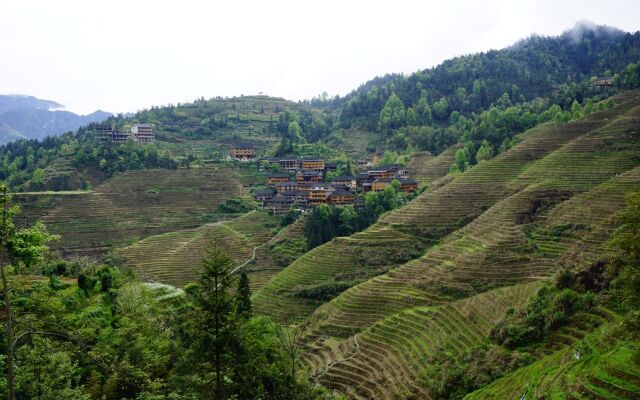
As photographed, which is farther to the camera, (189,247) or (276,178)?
(276,178)

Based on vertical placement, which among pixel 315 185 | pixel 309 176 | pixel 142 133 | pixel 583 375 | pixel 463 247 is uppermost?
pixel 142 133

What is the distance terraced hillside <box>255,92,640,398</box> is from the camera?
27.9 metres

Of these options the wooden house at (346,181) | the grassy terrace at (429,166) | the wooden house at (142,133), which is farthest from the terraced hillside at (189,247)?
the wooden house at (142,133)

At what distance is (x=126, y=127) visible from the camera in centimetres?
9375

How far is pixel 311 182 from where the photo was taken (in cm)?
7212

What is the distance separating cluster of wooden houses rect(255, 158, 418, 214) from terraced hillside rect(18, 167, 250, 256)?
5.95m

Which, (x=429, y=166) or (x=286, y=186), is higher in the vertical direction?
(x=429, y=166)

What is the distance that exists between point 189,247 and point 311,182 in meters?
25.2

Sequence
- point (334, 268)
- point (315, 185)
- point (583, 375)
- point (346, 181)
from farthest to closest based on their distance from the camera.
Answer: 1. point (346, 181)
2. point (315, 185)
3. point (334, 268)
4. point (583, 375)

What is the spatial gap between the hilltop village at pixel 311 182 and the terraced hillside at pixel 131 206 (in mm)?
6188

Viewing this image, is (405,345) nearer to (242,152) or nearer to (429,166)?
(429,166)

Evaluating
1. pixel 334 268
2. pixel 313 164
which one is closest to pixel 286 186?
pixel 313 164

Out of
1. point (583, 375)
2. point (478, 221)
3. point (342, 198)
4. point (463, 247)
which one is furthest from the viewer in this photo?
point (342, 198)

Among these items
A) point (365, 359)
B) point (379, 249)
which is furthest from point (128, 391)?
point (379, 249)
